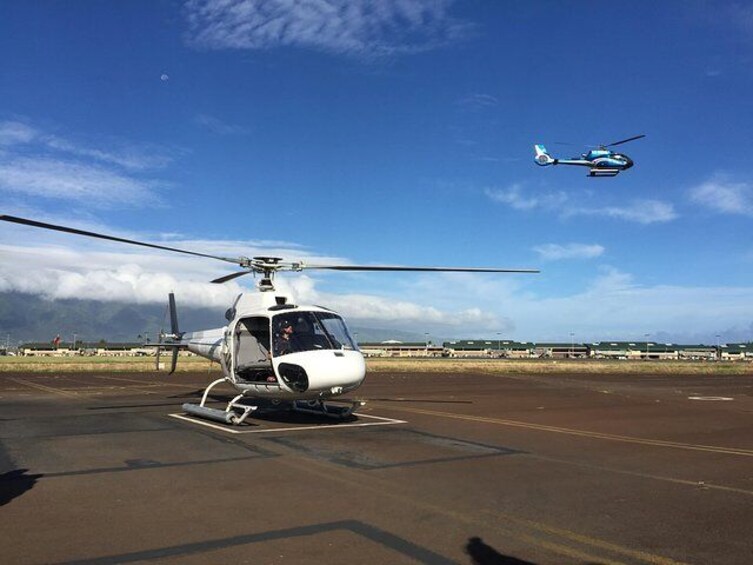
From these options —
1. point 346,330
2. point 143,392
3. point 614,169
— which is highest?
point 614,169

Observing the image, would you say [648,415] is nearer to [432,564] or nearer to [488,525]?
[488,525]

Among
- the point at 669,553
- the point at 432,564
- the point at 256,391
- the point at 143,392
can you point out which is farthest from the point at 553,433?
the point at 143,392

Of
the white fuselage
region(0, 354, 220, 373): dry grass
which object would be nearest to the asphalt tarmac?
the white fuselage

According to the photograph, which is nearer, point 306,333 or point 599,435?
point 599,435

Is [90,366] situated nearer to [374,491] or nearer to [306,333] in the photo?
[306,333]

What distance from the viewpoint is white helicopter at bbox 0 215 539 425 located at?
14930mm

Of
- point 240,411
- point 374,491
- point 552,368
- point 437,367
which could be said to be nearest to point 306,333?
point 240,411

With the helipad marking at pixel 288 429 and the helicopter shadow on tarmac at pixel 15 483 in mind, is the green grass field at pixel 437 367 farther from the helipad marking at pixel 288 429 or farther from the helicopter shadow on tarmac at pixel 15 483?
the helicopter shadow on tarmac at pixel 15 483

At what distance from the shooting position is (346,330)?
16344 mm

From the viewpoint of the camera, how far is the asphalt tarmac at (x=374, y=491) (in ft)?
20.8

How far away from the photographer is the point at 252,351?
17.8 m

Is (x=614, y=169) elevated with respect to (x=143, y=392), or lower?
elevated

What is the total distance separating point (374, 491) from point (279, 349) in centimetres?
719

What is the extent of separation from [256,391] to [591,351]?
183m
